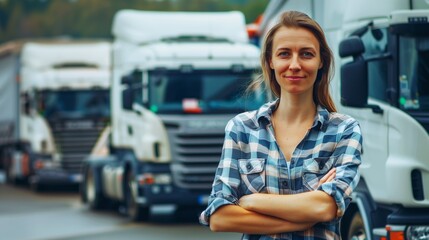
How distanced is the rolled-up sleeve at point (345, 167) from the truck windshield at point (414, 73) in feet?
15.5

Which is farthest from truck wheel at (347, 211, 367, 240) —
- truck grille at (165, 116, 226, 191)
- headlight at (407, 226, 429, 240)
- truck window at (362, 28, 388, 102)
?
truck grille at (165, 116, 226, 191)

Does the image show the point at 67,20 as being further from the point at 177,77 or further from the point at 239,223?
the point at 239,223

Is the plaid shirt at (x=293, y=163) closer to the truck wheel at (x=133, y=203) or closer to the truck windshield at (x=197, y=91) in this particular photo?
the truck windshield at (x=197, y=91)

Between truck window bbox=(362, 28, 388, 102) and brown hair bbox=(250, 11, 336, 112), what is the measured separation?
4.89m

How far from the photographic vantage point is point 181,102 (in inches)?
707

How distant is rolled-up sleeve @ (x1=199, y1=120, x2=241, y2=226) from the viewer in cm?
413

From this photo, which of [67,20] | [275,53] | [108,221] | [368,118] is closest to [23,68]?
[108,221]

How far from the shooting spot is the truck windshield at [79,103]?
25.9m

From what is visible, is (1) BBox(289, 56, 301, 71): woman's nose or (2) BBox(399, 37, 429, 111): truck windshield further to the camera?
(2) BBox(399, 37, 429, 111): truck windshield

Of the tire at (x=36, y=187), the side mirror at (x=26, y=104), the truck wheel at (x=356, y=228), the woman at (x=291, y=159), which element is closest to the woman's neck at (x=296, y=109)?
the woman at (x=291, y=159)

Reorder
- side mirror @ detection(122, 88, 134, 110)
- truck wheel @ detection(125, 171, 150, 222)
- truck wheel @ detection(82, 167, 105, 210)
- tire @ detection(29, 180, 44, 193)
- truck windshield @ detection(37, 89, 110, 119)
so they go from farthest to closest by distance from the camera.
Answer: tire @ detection(29, 180, 44, 193), truck windshield @ detection(37, 89, 110, 119), truck wheel @ detection(82, 167, 105, 210), truck wheel @ detection(125, 171, 150, 222), side mirror @ detection(122, 88, 134, 110)

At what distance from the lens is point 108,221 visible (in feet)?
63.9

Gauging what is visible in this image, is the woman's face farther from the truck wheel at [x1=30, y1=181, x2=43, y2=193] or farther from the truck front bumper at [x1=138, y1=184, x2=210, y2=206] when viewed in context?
the truck wheel at [x1=30, y1=181, x2=43, y2=193]

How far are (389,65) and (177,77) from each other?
30.1 ft
